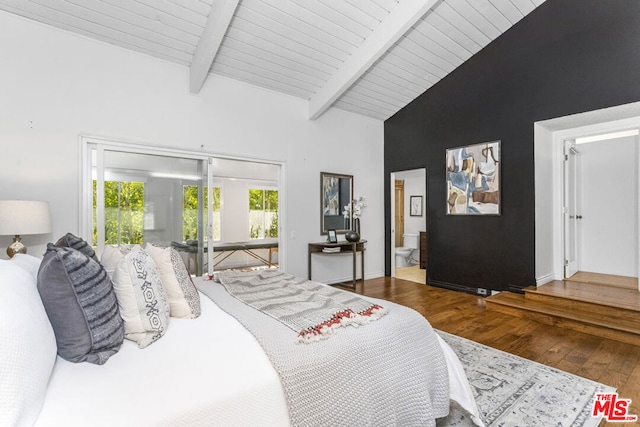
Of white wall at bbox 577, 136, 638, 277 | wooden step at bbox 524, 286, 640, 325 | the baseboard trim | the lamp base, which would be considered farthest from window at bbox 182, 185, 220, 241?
white wall at bbox 577, 136, 638, 277

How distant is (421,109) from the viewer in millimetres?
5238

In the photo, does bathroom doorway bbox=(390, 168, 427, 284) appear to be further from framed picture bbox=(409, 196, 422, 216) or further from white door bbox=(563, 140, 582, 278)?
white door bbox=(563, 140, 582, 278)

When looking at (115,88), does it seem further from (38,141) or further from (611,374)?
(611,374)

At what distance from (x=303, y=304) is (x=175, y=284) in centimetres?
71

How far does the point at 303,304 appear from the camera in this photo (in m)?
1.81

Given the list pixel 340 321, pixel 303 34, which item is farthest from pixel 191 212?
pixel 340 321

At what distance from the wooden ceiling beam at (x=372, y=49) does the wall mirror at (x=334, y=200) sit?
1054mm

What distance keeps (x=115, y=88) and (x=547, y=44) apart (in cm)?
499

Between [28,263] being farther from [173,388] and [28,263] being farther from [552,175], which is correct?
[552,175]

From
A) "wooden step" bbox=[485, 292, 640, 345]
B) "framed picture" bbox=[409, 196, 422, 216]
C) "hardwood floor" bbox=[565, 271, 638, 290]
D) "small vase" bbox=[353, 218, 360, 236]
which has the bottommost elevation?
"wooden step" bbox=[485, 292, 640, 345]

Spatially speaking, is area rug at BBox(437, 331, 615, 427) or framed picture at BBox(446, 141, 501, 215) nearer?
area rug at BBox(437, 331, 615, 427)

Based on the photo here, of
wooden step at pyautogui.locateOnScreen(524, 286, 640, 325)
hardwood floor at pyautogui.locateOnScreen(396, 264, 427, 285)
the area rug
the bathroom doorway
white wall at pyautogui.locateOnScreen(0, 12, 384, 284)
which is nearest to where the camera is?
the area rug

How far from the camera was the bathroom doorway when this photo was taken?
6.70 meters

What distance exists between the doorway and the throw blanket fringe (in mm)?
3995
